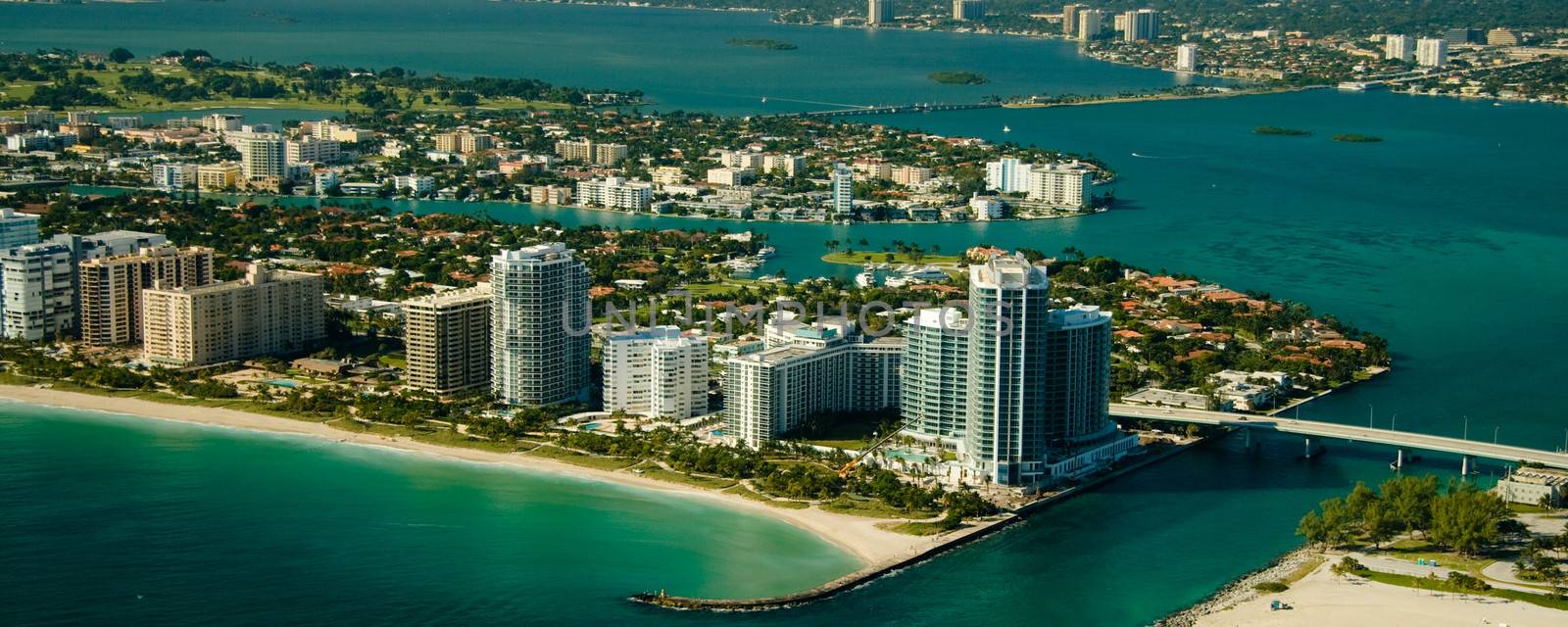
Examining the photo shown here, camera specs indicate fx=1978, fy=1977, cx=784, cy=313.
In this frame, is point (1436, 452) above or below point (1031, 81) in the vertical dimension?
below

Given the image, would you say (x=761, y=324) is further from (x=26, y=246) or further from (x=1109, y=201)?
(x=1109, y=201)

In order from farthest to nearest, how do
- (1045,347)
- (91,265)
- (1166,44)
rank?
(1166,44) → (91,265) → (1045,347)

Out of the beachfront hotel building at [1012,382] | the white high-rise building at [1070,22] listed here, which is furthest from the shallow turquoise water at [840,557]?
the white high-rise building at [1070,22]

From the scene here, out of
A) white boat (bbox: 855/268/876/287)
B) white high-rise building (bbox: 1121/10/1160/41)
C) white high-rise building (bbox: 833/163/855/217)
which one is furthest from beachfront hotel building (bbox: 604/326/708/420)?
white high-rise building (bbox: 1121/10/1160/41)

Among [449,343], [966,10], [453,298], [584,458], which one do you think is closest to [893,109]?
[453,298]

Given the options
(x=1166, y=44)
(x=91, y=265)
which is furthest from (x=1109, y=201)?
(x=1166, y=44)

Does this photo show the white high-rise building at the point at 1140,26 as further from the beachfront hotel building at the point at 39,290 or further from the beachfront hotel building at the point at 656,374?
the beachfront hotel building at the point at 656,374
